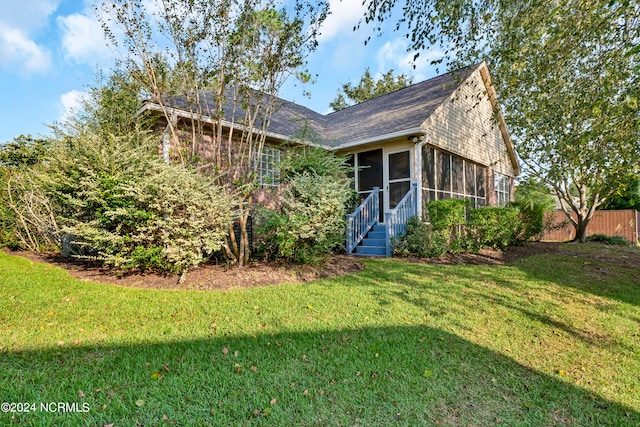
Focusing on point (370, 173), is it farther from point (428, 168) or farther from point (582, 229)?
point (582, 229)

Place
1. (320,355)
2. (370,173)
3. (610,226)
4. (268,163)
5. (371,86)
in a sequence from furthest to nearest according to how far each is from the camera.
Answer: (371,86), (610,226), (370,173), (268,163), (320,355)

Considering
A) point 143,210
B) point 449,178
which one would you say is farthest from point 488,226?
point 143,210

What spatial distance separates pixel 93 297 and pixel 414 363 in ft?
14.5

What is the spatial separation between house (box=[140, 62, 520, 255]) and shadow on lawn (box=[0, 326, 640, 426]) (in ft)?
16.2

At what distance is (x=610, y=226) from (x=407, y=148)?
13.7 metres

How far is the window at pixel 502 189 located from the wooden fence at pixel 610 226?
3445 millimetres

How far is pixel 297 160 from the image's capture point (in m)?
7.55

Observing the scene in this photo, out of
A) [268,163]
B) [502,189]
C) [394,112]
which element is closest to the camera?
[268,163]

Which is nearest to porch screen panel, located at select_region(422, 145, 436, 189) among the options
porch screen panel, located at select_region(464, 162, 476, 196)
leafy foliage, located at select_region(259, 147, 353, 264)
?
porch screen panel, located at select_region(464, 162, 476, 196)

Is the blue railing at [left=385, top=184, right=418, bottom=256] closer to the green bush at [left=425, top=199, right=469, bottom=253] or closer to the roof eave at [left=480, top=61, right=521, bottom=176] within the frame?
the green bush at [left=425, top=199, right=469, bottom=253]

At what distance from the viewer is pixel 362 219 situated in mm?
9109

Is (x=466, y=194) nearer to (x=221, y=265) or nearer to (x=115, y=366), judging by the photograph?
(x=221, y=265)

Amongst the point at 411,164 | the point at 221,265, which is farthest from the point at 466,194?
the point at 221,265

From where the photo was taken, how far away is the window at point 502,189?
44.9ft
